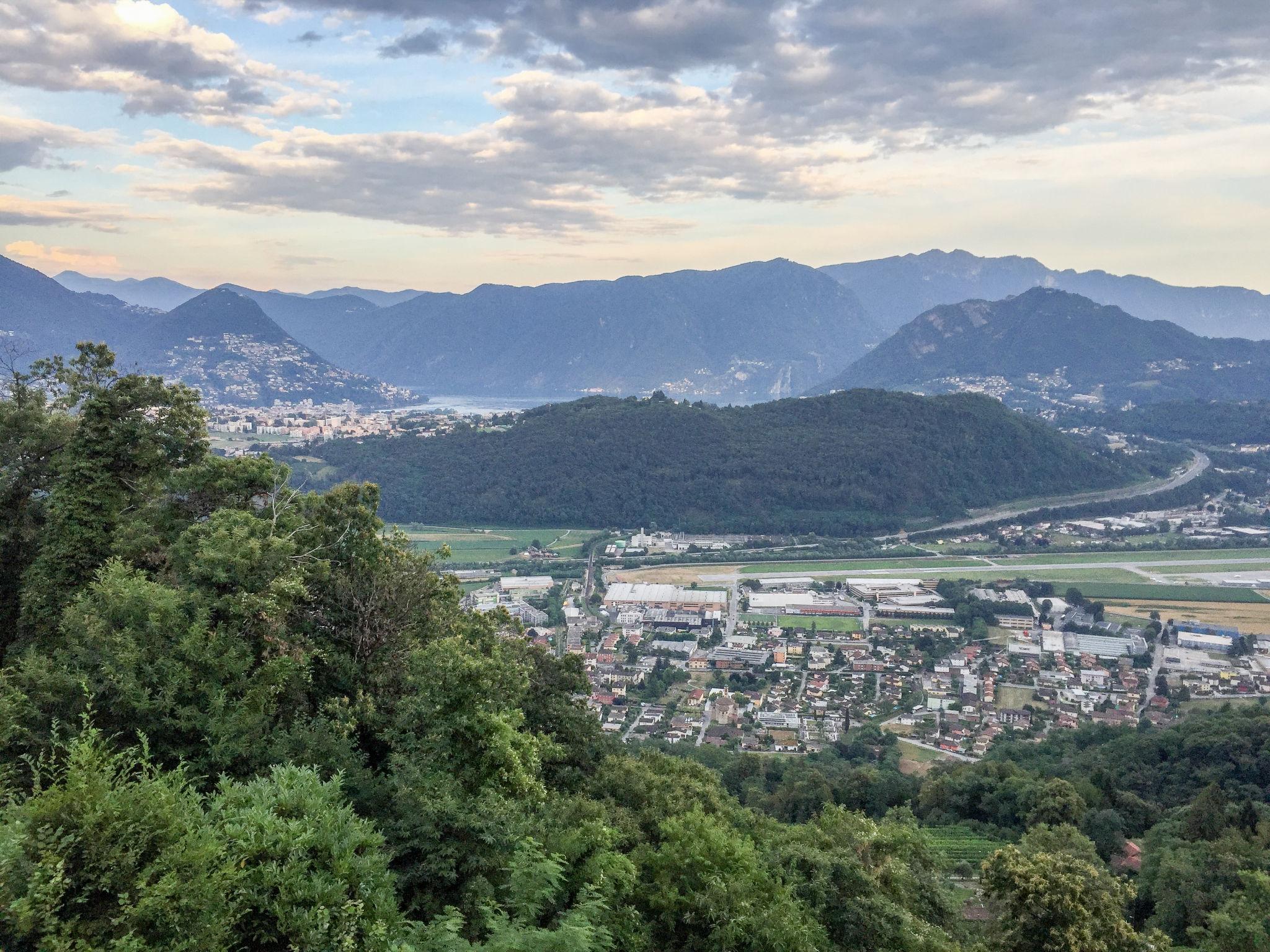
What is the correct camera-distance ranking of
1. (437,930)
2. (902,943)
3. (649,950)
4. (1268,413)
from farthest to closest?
(1268,413) < (902,943) < (649,950) < (437,930)

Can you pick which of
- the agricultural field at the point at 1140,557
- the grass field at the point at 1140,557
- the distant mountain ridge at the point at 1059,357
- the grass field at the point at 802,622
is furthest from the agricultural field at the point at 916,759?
the distant mountain ridge at the point at 1059,357

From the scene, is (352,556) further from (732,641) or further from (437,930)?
(732,641)

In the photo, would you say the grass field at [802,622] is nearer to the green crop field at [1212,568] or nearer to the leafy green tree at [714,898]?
the green crop field at [1212,568]

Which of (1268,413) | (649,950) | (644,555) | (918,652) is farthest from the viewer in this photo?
(1268,413)

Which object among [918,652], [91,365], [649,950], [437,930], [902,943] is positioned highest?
[91,365]

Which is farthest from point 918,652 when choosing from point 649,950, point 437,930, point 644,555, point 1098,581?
point 437,930

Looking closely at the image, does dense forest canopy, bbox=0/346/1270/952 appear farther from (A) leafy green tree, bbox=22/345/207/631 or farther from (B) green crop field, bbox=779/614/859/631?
(B) green crop field, bbox=779/614/859/631
